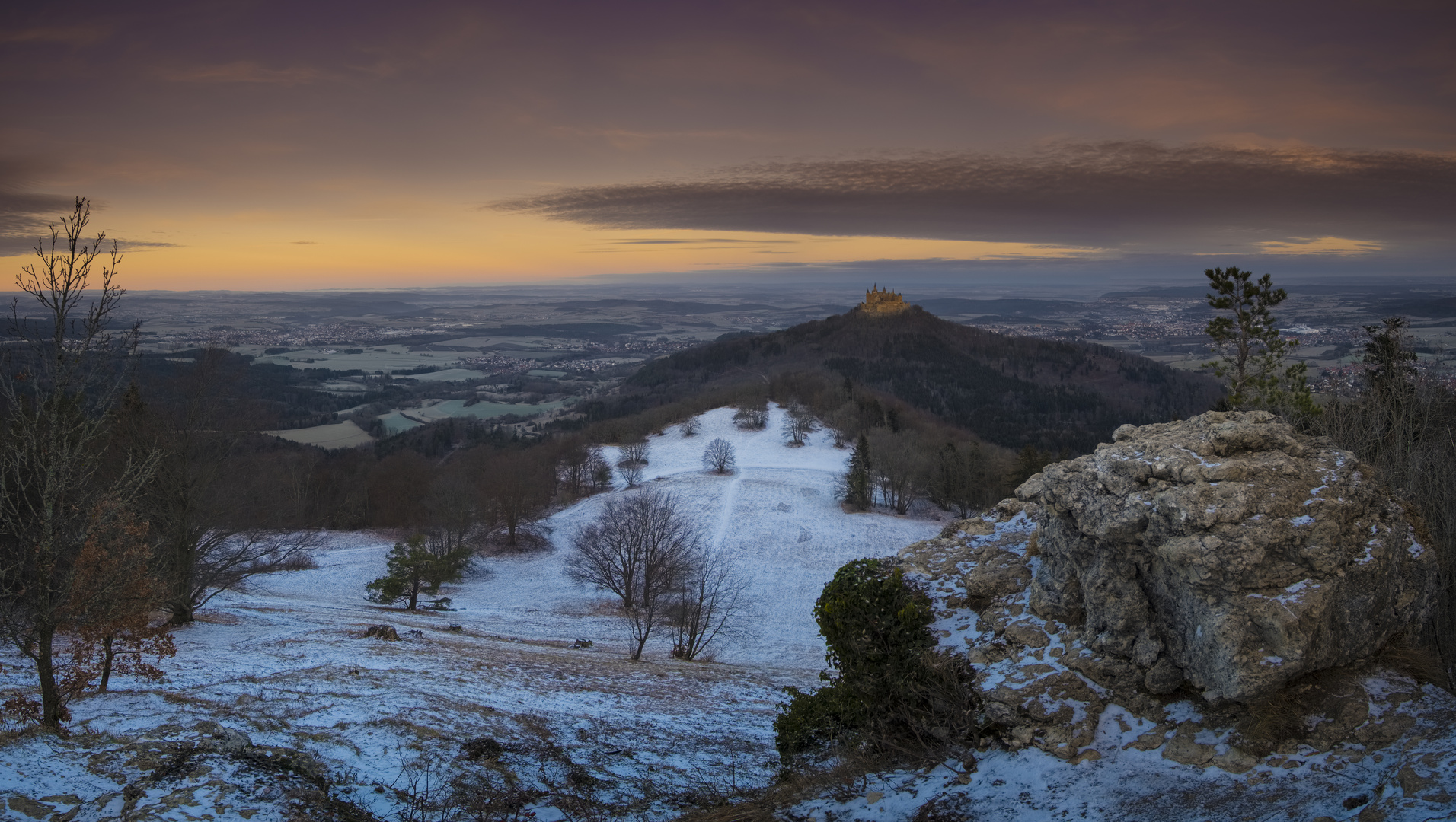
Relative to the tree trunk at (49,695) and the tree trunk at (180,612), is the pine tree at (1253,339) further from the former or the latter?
the tree trunk at (180,612)

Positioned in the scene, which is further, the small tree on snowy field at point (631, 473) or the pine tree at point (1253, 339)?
the small tree on snowy field at point (631, 473)

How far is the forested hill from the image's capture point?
115750 millimetres

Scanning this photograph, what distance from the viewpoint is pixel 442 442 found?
89938 mm

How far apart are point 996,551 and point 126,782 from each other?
12.3 metres

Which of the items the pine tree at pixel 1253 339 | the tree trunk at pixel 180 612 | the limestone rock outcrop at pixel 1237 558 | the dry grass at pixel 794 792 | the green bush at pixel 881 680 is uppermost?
the pine tree at pixel 1253 339

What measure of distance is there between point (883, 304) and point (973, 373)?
40816 millimetres

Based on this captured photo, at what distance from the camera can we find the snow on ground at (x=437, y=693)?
8.98 meters

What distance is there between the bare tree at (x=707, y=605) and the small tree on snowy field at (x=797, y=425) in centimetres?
3194

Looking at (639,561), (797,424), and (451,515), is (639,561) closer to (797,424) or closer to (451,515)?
(451,515)

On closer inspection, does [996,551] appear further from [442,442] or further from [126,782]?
[442,442]

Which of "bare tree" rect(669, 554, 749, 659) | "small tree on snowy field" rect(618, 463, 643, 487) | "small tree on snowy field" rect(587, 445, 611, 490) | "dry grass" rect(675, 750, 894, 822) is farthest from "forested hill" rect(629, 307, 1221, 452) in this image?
"dry grass" rect(675, 750, 894, 822)

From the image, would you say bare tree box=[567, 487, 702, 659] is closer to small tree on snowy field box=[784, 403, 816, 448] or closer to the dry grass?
the dry grass

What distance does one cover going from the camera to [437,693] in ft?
40.8

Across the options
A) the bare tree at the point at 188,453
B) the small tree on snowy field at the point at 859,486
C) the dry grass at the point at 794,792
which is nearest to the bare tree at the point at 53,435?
the dry grass at the point at 794,792
